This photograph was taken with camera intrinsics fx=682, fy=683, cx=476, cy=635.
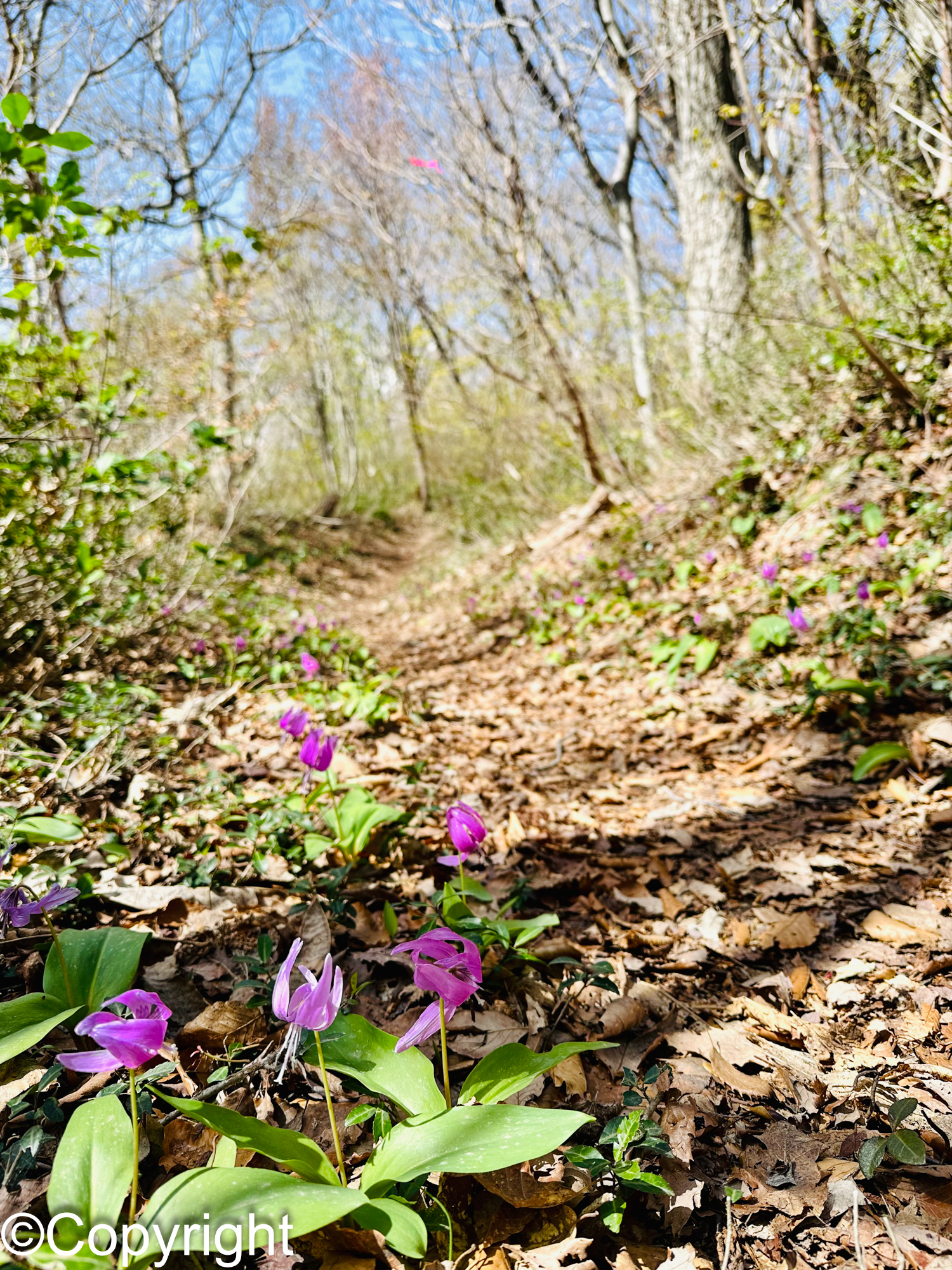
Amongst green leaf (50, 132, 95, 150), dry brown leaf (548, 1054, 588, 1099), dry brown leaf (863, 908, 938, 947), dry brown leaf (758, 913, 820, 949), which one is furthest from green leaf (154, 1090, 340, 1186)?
green leaf (50, 132, 95, 150)

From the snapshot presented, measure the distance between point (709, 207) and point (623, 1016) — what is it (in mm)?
6873

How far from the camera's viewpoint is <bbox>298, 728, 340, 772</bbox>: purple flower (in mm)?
1814

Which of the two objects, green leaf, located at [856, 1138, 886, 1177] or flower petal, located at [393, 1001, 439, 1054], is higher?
flower petal, located at [393, 1001, 439, 1054]

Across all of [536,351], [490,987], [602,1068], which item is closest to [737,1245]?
[602,1068]

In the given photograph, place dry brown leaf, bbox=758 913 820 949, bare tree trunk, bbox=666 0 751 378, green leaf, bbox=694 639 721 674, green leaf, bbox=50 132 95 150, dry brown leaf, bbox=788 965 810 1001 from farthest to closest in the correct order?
bare tree trunk, bbox=666 0 751 378, green leaf, bbox=694 639 721 674, green leaf, bbox=50 132 95 150, dry brown leaf, bbox=758 913 820 949, dry brown leaf, bbox=788 965 810 1001

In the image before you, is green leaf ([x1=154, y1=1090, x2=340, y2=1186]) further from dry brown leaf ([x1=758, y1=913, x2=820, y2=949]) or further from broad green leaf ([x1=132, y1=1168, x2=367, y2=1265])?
dry brown leaf ([x1=758, y1=913, x2=820, y2=949])

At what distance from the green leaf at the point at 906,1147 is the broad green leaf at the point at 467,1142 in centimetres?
51

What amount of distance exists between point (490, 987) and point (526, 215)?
619cm

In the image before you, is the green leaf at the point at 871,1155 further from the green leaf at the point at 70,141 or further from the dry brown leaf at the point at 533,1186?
the green leaf at the point at 70,141

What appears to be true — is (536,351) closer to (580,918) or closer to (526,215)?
(526,215)

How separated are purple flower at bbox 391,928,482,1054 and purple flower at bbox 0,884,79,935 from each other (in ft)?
2.24

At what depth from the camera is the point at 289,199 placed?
11070 millimetres

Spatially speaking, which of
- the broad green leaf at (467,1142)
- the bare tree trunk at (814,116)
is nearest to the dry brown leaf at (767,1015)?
the broad green leaf at (467,1142)

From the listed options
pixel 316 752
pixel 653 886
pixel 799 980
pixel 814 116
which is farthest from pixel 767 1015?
pixel 814 116
